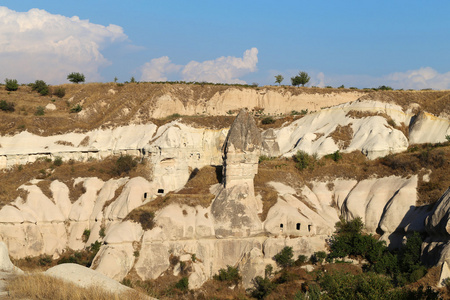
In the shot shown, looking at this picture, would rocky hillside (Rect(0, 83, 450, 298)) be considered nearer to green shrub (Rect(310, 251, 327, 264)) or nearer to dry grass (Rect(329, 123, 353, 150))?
dry grass (Rect(329, 123, 353, 150))

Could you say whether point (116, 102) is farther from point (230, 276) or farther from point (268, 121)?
point (230, 276)

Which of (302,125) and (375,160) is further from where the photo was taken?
(302,125)

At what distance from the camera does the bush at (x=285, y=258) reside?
3256cm

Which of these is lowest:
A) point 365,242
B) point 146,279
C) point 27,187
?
point 146,279

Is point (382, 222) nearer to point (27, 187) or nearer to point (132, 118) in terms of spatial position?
point (27, 187)

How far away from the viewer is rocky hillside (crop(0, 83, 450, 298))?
1319 inches

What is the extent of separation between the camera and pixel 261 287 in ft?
102

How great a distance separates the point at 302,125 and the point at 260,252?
23031 mm

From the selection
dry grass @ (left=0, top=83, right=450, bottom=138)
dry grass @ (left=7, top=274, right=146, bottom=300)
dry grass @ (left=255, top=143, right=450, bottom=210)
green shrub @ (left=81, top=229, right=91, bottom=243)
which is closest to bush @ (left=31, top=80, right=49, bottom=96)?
dry grass @ (left=0, top=83, right=450, bottom=138)

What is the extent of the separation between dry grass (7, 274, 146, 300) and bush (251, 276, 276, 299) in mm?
13668

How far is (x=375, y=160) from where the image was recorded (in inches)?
1681

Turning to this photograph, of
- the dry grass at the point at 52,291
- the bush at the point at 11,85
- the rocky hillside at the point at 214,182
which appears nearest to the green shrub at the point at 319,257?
the rocky hillside at the point at 214,182

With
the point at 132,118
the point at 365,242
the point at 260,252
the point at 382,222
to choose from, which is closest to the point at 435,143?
the point at 382,222

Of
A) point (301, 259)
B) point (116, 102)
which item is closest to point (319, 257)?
point (301, 259)
